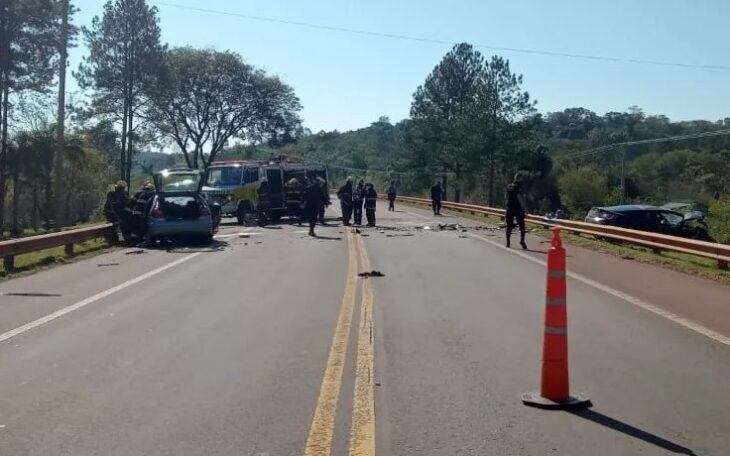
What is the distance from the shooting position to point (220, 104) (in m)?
60.6

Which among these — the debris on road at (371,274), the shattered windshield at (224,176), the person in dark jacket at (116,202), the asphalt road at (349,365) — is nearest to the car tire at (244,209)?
the shattered windshield at (224,176)

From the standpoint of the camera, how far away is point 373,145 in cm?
16038

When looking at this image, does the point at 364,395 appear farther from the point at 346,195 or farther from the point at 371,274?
the point at 346,195

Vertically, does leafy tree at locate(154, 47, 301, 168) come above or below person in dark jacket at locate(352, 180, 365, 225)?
above

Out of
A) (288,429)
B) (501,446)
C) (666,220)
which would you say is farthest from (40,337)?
(666,220)

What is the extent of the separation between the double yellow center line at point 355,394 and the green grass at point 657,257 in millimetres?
8541

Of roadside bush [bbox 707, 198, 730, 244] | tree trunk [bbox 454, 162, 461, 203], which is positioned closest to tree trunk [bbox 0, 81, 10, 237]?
roadside bush [bbox 707, 198, 730, 244]

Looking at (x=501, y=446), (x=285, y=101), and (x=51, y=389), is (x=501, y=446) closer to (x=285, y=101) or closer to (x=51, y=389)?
(x=51, y=389)

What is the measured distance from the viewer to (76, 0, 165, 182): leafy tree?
50503 mm

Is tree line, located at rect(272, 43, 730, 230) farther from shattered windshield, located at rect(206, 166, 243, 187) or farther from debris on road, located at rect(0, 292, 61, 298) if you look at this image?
debris on road, located at rect(0, 292, 61, 298)

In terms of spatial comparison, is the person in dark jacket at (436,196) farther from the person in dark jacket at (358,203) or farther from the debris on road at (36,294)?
the debris on road at (36,294)

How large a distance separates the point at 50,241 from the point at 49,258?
1.64 feet

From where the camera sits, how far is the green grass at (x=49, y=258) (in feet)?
53.8

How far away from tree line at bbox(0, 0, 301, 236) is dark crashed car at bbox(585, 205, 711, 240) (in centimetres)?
1847
